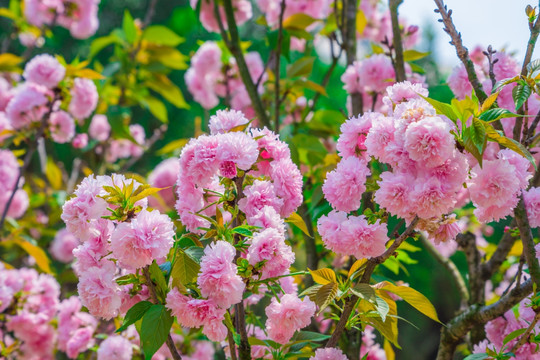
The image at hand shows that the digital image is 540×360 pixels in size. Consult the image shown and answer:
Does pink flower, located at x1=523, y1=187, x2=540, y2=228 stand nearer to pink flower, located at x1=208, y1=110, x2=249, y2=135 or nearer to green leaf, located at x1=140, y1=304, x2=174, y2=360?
pink flower, located at x1=208, y1=110, x2=249, y2=135

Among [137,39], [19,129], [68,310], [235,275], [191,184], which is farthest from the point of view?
[137,39]

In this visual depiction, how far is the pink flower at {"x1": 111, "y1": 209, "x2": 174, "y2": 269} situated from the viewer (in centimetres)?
74

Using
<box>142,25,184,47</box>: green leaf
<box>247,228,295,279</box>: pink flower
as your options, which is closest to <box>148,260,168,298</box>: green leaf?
<box>247,228,295,279</box>: pink flower

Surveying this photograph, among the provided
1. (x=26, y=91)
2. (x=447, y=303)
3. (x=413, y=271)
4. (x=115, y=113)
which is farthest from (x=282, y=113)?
(x=447, y=303)

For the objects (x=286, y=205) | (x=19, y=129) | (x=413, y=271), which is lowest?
(x=413, y=271)

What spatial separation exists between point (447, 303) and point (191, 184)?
20.6 feet

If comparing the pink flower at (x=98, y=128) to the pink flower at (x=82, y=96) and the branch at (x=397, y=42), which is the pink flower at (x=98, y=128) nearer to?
the pink flower at (x=82, y=96)

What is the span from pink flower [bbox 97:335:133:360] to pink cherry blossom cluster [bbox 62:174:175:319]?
1.45 ft

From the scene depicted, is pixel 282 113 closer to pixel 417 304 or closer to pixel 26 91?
pixel 26 91

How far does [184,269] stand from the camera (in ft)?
2.63

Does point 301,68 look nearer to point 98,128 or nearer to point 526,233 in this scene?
point 526,233

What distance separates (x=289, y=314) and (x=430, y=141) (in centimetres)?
34

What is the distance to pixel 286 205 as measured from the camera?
889 millimetres

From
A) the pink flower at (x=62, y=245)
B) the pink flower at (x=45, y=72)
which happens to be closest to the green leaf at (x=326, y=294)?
the pink flower at (x=45, y=72)
